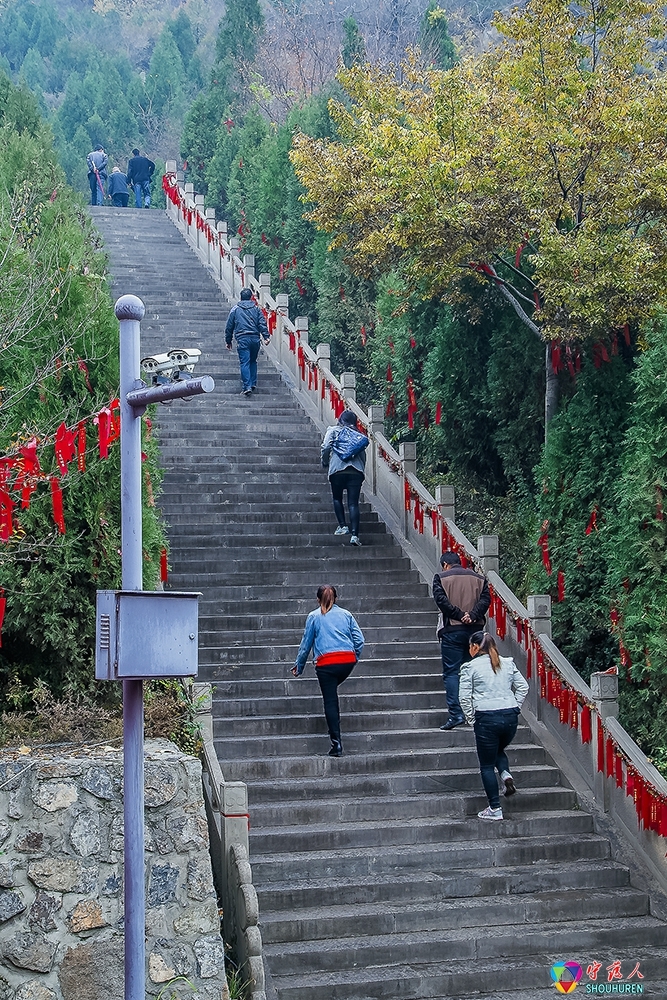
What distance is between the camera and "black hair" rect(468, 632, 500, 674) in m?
10.6

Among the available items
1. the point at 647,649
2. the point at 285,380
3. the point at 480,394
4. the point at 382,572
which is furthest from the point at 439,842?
the point at 285,380

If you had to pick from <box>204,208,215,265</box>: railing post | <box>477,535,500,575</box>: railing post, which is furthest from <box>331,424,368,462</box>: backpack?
<box>204,208,215,265</box>: railing post

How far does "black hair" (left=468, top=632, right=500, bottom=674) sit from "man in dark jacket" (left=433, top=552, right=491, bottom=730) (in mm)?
939

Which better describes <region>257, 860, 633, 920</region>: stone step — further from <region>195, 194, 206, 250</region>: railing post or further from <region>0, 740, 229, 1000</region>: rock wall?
<region>195, 194, 206, 250</region>: railing post

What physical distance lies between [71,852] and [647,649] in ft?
17.7

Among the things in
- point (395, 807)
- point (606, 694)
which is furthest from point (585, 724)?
point (395, 807)

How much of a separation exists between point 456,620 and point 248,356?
9.02 m

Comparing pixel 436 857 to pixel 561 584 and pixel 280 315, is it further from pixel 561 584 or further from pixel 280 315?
pixel 280 315

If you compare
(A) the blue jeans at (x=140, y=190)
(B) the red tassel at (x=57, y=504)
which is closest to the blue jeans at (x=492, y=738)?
(B) the red tassel at (x=57, y=504)

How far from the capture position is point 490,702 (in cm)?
1054

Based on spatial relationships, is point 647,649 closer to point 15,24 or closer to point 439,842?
point 439,842

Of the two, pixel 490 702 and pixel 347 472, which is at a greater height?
pixel 347 472

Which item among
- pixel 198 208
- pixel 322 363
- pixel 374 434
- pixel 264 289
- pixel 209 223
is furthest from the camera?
pixel 198 208

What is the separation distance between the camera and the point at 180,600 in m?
6.27
